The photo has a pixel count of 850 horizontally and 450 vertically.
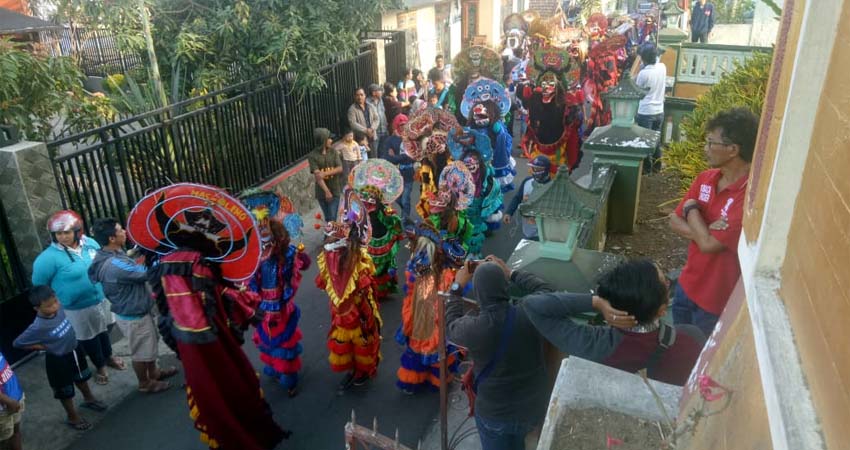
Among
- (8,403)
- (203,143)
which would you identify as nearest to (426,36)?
(203,143)

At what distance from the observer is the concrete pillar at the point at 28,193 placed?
203 inches

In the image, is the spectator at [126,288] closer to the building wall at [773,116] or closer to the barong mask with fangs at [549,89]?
the building wall at [773,116]

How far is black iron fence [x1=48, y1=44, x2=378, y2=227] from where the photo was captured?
5.98m

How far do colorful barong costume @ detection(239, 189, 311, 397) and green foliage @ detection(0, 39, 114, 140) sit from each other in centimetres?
297

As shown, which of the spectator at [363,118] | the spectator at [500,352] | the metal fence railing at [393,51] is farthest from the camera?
the metal fence railing at [393,51]

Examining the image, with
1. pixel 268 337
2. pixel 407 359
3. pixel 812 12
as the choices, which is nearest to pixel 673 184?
pixel 407 359

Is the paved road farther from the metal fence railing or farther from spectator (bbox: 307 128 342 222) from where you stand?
the metal fence railing

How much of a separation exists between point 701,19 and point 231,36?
1308 cm

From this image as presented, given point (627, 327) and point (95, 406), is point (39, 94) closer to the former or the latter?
point (95, 406)

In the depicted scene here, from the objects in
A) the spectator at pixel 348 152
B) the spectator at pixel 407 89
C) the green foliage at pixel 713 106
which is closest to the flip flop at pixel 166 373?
the spectator at pixel 348 152

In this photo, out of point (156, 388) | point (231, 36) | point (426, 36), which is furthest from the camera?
point (426, 36)

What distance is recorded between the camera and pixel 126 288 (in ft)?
15.0

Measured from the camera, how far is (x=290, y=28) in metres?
8.88

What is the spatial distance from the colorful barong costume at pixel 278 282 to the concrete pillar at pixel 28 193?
6.29 ft
